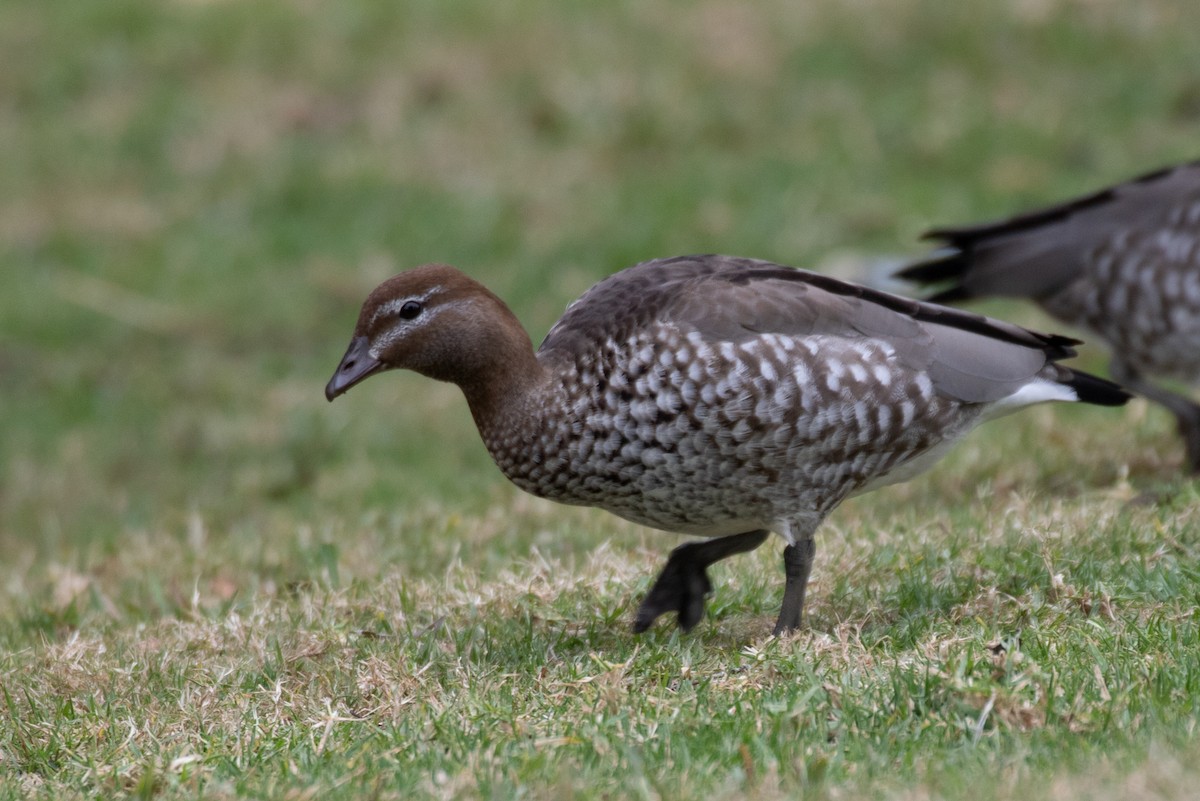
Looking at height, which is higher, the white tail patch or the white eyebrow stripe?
the white eyebrow stripe

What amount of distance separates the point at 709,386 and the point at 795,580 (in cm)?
67

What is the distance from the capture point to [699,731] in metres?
4.02

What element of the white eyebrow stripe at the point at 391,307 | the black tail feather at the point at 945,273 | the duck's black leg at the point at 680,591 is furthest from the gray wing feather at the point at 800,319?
the black tail feather at the point at 945,273

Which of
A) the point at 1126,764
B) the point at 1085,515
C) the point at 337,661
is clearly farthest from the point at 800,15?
the point at 1126,764

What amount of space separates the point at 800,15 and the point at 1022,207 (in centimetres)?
288

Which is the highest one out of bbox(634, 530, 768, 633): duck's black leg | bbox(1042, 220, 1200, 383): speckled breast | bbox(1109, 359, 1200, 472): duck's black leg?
bbox(1042, 220, 1200, 383): speckled breast

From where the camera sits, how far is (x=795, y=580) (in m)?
4.98

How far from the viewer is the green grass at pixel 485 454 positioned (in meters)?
4.04

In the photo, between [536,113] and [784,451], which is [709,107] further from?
A: [784,451]

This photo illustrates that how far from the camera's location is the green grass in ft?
13.3

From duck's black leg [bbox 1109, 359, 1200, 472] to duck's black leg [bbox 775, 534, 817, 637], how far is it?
2.45 m

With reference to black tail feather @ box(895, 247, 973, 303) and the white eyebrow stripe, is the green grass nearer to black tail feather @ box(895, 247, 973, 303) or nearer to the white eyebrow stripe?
black tail feather @ box(895, 247, 973, 303)

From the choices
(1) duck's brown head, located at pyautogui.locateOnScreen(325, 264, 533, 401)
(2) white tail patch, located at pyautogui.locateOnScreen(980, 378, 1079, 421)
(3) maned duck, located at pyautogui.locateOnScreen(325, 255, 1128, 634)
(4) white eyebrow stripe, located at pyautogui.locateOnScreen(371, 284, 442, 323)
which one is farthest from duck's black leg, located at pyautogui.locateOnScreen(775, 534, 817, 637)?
(4) white eyebrow stripe, located at pyautogui.locateOnScreen(371, 284, 442, 323)

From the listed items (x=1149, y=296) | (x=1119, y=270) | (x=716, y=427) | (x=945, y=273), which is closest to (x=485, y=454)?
(x=945, y=273)
